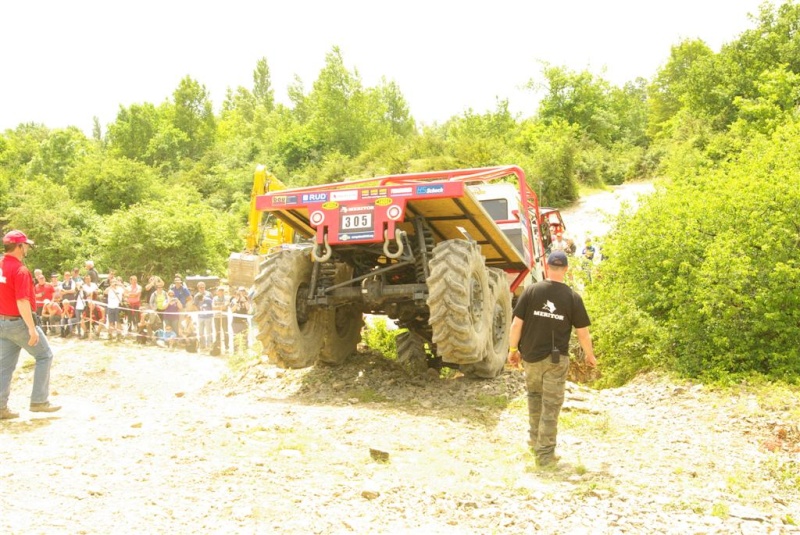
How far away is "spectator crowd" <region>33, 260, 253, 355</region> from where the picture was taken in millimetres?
13961

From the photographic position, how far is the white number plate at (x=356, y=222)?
728 cm

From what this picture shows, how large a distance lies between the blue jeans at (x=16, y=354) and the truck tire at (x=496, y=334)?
447 cm

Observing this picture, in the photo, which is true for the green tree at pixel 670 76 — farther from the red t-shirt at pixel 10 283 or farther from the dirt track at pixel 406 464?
the red t-shirt at pixel 10 283

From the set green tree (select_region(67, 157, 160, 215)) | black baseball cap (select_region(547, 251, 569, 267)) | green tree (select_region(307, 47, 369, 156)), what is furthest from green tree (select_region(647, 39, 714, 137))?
black baseball cap (select_region(547, 251, 569, 267))

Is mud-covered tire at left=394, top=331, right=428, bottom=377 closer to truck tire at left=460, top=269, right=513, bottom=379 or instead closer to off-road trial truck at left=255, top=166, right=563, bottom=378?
off-road trial truck at left=255, top=166, right=563, bottom=378

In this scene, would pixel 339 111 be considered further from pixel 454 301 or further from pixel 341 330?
pixel 454 301

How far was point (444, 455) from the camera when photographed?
551cm

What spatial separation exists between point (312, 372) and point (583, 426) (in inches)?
144

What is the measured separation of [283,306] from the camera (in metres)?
7.55

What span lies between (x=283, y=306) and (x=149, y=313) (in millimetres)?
8125

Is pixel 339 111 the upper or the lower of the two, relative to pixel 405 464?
upper

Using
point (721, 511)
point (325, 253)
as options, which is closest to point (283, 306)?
point (325, 253)

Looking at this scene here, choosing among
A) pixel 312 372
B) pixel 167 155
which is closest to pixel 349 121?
pixel 167 155

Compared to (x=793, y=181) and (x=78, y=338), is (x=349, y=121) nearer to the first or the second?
(x=78, y=338)
